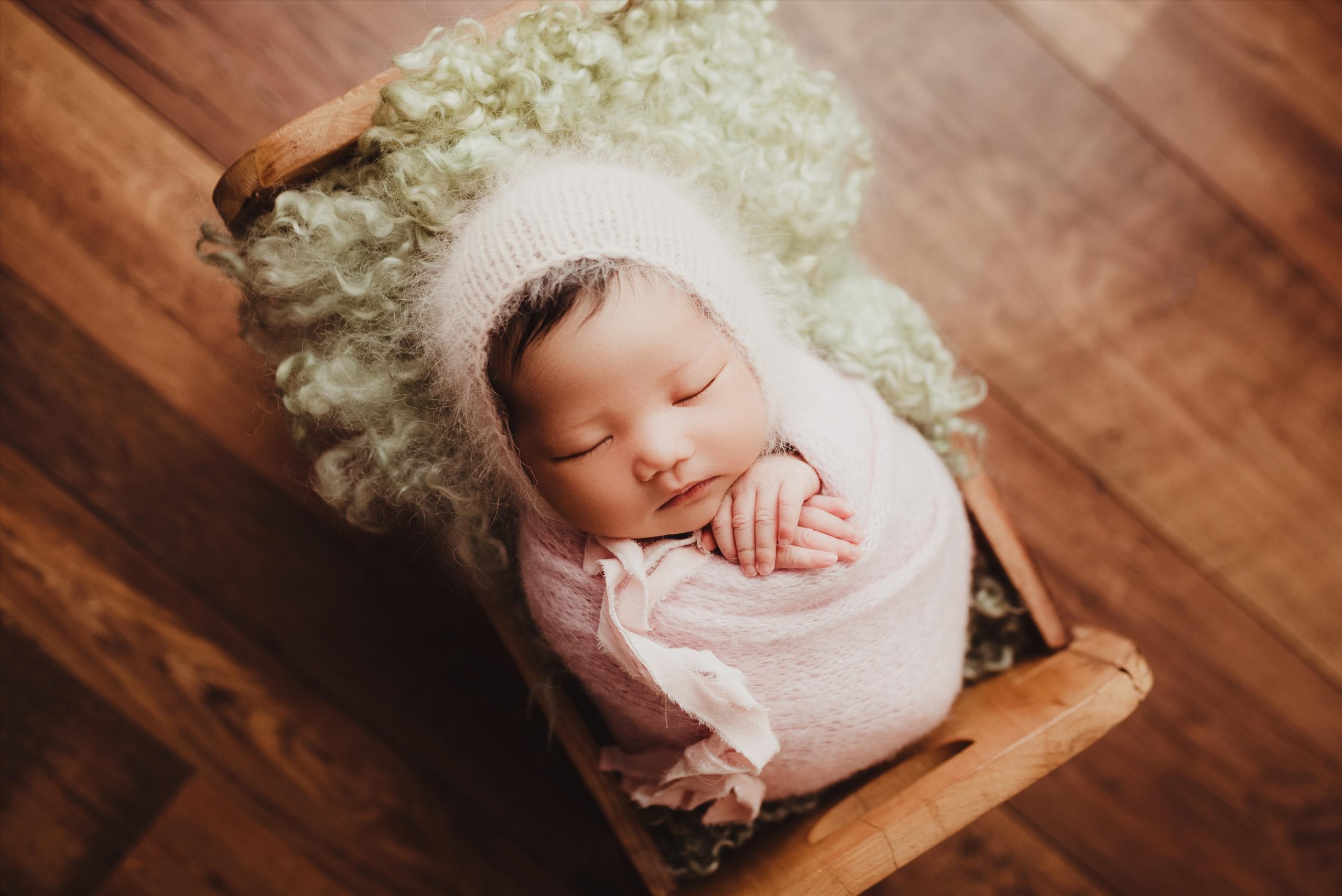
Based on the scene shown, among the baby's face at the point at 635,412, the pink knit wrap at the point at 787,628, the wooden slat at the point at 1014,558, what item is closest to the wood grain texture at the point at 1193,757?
the wooden slat at the point at 1014,558

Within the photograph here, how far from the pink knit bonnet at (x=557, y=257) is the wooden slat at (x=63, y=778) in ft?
2.38

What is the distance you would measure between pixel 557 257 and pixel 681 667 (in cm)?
36

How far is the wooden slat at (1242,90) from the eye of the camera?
3.65 ft

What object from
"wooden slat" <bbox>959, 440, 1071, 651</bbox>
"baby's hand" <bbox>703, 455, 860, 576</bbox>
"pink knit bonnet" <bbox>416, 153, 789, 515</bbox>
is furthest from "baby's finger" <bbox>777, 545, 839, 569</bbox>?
"wooden slat" <bbox>959, 440, 1071, 651</bbox>

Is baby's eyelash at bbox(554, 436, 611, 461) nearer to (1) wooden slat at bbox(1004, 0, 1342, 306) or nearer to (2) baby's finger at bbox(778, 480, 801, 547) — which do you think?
(2) baby's finger at bbox(778, 480, 801, 547)

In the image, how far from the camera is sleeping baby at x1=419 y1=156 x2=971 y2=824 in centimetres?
65

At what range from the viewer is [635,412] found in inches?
25.8

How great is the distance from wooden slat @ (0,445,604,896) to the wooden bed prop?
0.34 m

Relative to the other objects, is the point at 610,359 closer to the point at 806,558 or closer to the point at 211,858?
the point at 806,558

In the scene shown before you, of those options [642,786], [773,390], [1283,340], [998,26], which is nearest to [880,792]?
[642,786]

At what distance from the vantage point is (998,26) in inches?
43.5

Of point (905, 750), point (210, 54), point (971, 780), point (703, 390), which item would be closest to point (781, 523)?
point (703, 390)

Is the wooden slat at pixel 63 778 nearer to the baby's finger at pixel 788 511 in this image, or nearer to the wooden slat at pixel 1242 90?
the baby's finger at pixel 788 511

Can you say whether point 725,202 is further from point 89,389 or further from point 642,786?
point 89,389
